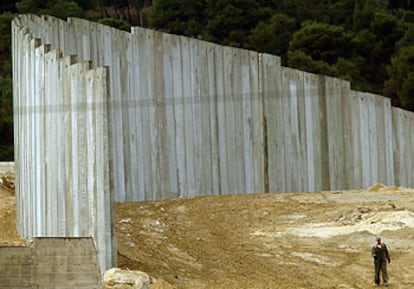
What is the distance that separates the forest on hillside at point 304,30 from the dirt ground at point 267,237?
1664 cm

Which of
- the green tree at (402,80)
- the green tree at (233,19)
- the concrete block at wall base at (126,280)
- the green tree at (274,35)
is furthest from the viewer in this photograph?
the green tree at (233,19)

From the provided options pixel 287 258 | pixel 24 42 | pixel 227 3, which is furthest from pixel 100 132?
pixel 227 3

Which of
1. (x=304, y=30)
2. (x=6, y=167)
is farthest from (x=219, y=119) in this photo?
(x=304, y=30)

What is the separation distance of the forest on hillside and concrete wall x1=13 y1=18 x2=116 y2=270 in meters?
20.1

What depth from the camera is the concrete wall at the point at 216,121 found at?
22.2 metres

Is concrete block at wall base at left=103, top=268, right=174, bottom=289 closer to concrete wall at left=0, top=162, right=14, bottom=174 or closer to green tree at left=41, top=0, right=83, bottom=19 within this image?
concrete wall at left=0, top=162, right=14, bottom=174

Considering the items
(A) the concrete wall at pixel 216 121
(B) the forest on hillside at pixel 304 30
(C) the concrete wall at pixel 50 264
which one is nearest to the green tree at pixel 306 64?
(B) the forest on hillside at pixel 304 30

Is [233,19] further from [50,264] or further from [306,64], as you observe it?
[50,264]

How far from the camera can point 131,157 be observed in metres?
22.2

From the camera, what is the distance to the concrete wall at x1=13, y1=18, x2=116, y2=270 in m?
14.3

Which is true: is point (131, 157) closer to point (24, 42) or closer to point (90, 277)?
point (24, 42)

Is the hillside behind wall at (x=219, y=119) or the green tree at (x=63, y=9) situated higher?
the green tree at (x=63, y=9)

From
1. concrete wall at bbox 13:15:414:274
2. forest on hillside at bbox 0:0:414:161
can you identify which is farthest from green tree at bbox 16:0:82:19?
concrete wall at bbox 13:15:414:274

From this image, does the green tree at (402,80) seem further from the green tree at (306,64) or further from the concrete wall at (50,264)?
the concrete wall at (50,264)
